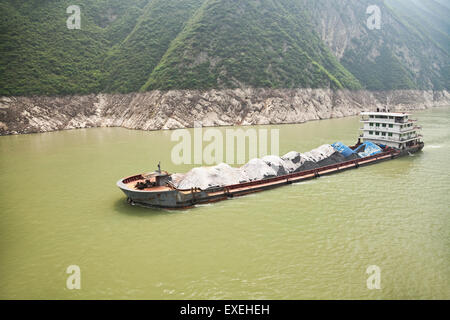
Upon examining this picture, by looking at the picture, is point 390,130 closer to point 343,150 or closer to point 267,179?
point 343,150

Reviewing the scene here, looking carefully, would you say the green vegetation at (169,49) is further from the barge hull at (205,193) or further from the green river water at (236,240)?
the green river water at (236,240)

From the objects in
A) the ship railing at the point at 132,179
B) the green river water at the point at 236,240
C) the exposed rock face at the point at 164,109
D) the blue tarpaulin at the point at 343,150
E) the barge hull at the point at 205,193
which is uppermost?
the exposed rock face at the point at 164,109

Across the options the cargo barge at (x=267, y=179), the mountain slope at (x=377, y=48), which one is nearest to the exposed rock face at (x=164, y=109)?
the cargo barge at (x=267, y=179)

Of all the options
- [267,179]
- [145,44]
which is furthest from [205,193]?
[145,44]

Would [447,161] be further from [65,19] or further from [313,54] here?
[65,19]

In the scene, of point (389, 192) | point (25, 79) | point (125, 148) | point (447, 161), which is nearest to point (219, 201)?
point (389, 192)

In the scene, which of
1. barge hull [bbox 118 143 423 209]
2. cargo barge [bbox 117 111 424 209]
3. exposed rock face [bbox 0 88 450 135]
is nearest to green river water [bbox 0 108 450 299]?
barge hull [bbox 118 143 423 209]
